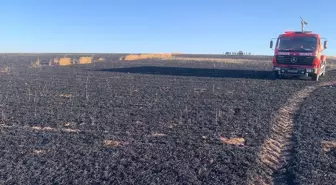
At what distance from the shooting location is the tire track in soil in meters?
6.37

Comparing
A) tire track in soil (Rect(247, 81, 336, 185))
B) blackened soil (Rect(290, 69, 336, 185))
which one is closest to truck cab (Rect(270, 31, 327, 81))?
blackened soil (Rect(290, 69, 336, 185))

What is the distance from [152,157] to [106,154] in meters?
0.93

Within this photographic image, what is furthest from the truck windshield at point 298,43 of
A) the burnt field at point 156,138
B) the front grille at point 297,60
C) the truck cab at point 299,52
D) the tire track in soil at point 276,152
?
the tire track in soil at point 276,152

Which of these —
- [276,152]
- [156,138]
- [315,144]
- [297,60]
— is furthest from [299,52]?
[156,138]

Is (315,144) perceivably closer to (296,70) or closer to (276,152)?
(276,152)

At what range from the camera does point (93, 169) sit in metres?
6.57

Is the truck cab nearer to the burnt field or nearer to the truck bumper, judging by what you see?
the truck bumper

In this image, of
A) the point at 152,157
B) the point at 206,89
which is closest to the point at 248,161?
the point at 152,157

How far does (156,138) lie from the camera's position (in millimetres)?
8766

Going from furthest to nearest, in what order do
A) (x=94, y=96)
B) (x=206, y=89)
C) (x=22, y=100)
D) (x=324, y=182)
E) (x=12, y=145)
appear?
(x=206, y=89) < (x=94, y=96) < (x=22, y=100) < (x=12, y=145) < (x=324, y=182)

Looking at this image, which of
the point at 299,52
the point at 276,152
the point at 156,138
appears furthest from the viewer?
the point at 299,52

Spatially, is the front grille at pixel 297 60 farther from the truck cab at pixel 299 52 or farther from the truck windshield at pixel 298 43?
the truck windshield at pixel 298 43

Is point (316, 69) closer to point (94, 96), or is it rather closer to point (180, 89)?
point (180, 89)

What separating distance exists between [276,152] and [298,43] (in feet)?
47.8
